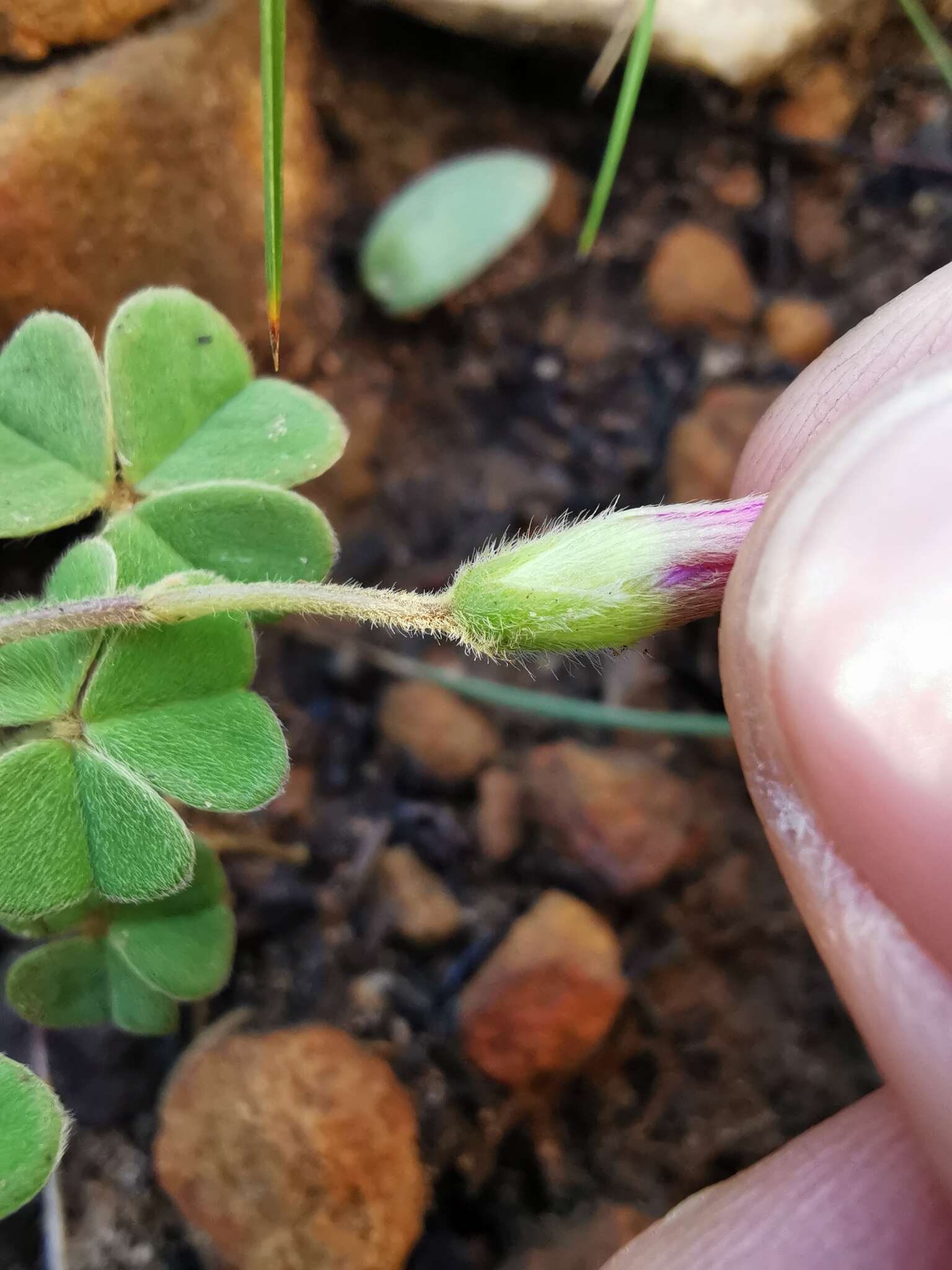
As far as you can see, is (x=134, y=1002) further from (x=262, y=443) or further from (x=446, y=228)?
(x=446, y=228)

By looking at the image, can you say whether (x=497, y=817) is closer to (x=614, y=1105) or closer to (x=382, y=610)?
(x=614, y=1105)

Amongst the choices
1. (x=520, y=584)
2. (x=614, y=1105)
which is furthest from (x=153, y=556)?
(x=614, y=1105)

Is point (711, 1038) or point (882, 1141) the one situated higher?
point (882, 1141)

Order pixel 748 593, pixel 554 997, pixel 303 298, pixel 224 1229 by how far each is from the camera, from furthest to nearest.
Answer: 1. pixel 303 298
2. pixel 554 997
3. pixel 224 1229
4. pixel 748 593

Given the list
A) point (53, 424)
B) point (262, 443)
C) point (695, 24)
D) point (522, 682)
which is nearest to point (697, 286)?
point (695, 24)

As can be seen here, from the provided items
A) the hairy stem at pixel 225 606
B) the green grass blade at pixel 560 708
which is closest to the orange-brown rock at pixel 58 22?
the hairy stem at pixel 225 606

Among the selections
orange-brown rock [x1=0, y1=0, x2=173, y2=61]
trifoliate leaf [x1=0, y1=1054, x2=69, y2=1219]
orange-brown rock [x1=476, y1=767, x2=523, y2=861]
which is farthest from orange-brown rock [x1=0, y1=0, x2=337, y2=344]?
trifoliate leaf [x1=0, y1=1054, x2=69, y2=1219]

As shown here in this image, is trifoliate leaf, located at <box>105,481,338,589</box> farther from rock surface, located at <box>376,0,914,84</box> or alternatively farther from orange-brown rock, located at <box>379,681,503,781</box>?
rock surface, located at <box>376,0,914,84</box>
